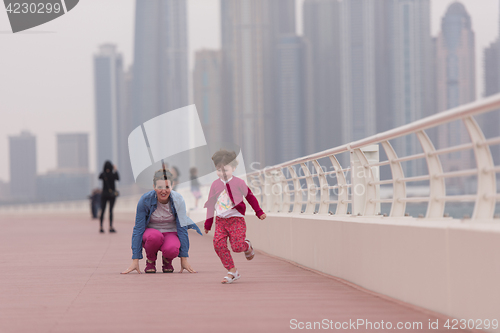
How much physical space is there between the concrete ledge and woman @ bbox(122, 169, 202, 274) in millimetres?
1584

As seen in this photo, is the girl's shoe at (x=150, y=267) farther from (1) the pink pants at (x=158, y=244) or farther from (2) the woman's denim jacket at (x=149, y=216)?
(2) the woman's denim jacket at (x=149, y=216)

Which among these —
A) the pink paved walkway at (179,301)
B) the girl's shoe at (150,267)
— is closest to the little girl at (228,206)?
the pink paved walkway at (179,301)

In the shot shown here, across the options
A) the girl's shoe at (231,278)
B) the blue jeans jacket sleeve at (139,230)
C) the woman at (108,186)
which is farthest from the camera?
the woman at (108,186)

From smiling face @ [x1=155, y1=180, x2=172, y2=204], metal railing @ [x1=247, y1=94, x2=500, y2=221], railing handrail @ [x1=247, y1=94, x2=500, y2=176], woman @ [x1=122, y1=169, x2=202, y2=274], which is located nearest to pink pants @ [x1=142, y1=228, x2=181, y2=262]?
woman @ [x1=122, y1=169, x2=202, y2=274]

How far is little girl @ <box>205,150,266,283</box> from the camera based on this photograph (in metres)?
7.39

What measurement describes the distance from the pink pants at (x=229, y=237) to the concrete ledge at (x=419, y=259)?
0.98 metres

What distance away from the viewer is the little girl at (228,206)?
739 centimetres

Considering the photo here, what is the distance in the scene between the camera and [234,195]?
739 centimetres

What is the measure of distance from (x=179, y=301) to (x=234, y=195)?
5.82 ft

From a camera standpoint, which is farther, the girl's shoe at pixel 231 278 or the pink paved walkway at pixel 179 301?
the girl's shoe at pixel 231 278

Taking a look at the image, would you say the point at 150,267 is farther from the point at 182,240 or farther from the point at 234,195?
the point at 234,195

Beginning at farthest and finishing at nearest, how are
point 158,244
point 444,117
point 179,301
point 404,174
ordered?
point 158,244, point 404,174, point 179,301, point 444,117

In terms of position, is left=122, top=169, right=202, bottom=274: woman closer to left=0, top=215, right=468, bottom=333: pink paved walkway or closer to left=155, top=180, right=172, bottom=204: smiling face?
left=155, top=180, right=172, bottom=204: smiling face

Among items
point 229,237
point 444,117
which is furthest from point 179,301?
point 444,117
